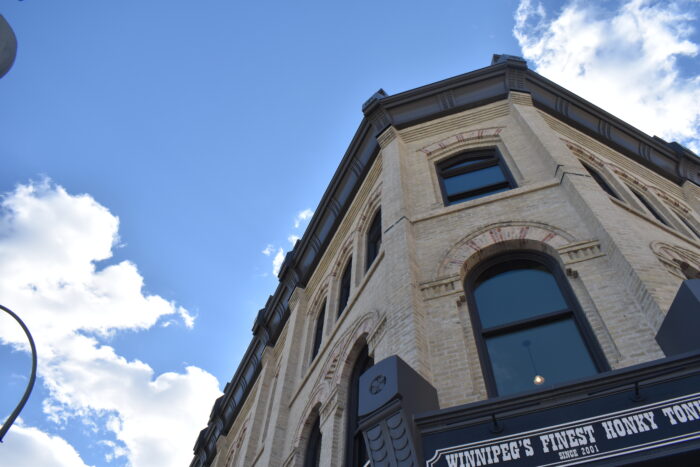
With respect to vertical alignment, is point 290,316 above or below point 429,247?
above

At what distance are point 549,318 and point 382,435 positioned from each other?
11.9 ft

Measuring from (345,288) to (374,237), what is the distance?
149 cm

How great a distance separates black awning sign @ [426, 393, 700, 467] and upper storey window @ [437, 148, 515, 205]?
7024 millimetres

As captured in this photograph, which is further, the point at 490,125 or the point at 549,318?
the point at 490,125

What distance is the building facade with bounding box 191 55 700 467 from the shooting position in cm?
477

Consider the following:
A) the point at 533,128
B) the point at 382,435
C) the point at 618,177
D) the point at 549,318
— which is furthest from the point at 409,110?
the point at 382,435

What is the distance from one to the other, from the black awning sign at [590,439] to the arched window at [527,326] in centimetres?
231

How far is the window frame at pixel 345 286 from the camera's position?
1320 centimetres

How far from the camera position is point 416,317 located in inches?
314

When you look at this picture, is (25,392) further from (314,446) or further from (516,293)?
(516,293)

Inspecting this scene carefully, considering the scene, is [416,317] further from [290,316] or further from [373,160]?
[290,316]

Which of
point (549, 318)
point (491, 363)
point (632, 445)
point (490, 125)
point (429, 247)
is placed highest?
point (490, 125)

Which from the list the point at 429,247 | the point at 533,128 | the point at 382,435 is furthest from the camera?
the point at 533,128

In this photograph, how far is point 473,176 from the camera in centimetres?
1223
